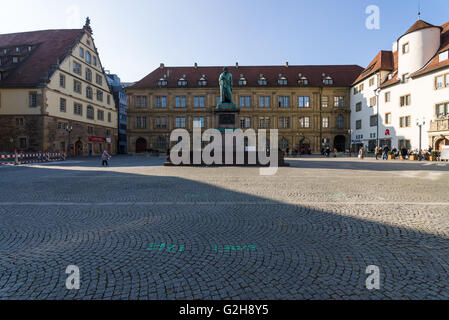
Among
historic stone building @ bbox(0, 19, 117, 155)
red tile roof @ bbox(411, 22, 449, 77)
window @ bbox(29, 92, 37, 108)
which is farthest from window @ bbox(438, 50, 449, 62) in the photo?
window @ bbox(29, 92, 37, 108)

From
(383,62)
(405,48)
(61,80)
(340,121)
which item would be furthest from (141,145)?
(405,48)

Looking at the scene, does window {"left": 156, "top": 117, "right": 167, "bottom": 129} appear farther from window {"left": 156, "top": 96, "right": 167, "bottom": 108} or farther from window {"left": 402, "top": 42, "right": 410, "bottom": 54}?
window {"left": 402, "top": 42, "right": 410, "bottom": 54}

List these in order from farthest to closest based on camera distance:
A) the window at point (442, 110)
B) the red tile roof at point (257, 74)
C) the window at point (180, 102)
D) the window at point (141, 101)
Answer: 1. the window at point (141, 101)
2. the red tile roof at point (257, 74)
3. the window at point (180, 102)
4. the window at point (442, 110)

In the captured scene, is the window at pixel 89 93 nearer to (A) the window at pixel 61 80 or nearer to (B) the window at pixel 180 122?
(A) the window at pixel 61 80

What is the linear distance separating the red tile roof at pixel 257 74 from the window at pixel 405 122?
17684 millimetres

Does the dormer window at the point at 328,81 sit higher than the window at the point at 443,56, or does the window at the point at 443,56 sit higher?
the dormer window at the point at 328,81

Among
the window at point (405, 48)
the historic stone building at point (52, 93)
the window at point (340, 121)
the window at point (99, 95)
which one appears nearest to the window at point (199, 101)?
the historic stone building at point (52, 93)

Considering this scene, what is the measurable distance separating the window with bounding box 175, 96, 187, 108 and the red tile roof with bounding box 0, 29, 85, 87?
60.3 feet

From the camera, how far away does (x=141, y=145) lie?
48375 mm

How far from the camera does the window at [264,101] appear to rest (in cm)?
4684
